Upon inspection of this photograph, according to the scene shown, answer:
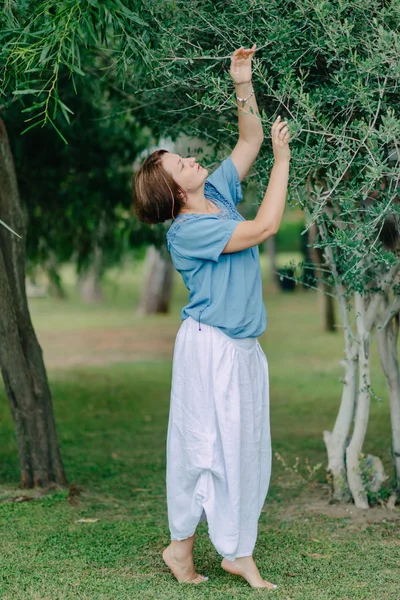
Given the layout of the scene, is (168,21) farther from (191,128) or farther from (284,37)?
(191,128)

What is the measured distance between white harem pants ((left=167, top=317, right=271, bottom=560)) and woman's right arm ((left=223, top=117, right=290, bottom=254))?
429mm

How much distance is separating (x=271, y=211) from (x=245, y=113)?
592 mm

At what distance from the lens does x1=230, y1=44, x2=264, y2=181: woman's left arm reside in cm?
372

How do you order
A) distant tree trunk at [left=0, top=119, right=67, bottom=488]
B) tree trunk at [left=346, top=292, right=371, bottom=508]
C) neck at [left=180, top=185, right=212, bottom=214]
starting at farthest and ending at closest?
distant tree trunk at [left=0, top=119, right=67, bottom=488]
tree trunk at [left=346, top=292, right=371, bottom=508]
neck at [left=180, top=185, right=212, bottom=214]

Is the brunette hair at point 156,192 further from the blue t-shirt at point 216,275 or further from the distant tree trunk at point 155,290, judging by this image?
the distant tree trunk at point 155,290

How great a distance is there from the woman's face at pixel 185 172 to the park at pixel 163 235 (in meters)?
0.40

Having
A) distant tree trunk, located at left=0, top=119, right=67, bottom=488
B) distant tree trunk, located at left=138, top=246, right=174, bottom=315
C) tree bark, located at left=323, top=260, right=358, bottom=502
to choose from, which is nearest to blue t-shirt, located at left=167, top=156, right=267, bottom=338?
tree bark, located at left=323, top=260, right=358, bottom=502

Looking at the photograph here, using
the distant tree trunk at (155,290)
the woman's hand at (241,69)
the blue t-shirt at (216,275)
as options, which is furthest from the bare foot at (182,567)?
the distant tree trunk at (155,290)

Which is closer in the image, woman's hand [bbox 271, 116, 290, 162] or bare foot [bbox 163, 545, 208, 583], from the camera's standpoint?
woman's hand [bbox 271, 116, 290, 162]

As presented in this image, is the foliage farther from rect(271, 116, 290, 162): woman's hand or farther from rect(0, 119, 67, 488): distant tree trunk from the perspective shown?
rect(0, 119, 67, 488): distant tree trunk

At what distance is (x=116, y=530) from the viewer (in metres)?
4.68

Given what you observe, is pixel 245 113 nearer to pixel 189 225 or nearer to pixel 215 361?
pixel 189 225

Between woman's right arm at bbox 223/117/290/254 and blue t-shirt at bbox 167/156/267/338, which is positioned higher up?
woman's right arm at bbox 223/117/290/254

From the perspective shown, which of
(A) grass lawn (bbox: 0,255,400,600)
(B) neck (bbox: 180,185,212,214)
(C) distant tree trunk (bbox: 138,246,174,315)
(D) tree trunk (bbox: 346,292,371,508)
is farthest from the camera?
(C) distant tree trunk (bbox: 138,246,174,315)
